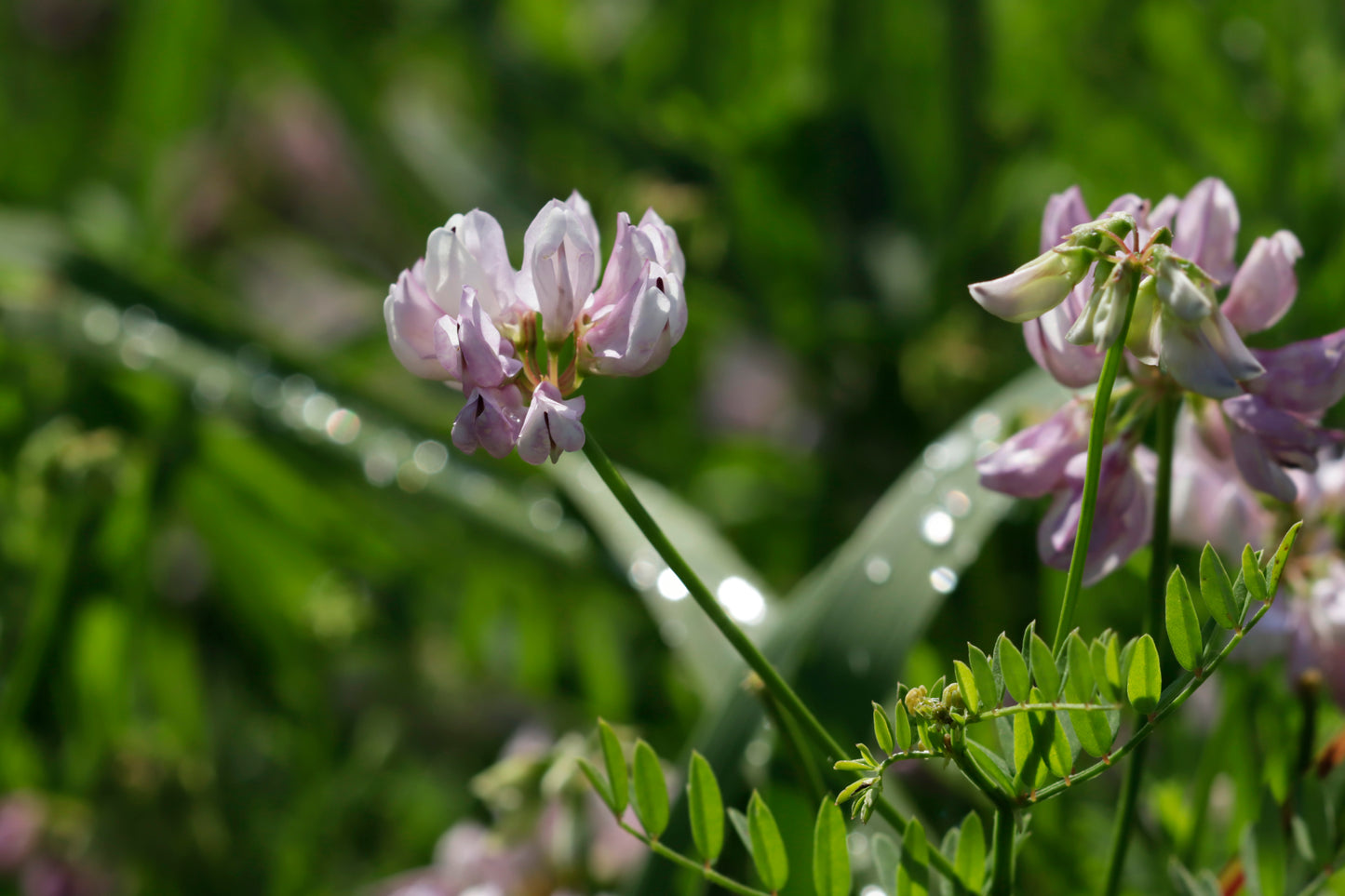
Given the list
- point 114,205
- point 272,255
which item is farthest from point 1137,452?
point 272,255

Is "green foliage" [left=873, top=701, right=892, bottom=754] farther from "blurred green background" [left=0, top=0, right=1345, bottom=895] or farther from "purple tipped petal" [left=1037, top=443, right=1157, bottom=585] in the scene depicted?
"blurred green background" [left=0, top=0, right=1345, bottom=895]

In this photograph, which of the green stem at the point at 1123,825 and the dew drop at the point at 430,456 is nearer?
the green stem at the point at 1123,825

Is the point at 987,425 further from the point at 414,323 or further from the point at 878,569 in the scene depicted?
the point at 414,323

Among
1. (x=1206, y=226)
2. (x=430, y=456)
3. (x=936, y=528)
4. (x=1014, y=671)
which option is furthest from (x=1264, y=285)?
(x=430, y=456)

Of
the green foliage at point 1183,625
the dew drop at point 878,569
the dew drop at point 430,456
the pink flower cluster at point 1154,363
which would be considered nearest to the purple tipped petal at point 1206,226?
the pink flower cluster at point 1154,363

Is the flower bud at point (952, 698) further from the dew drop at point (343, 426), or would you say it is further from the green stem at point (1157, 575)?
the dew drop at point (343, 426)

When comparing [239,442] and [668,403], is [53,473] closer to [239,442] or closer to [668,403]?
[239,442]
